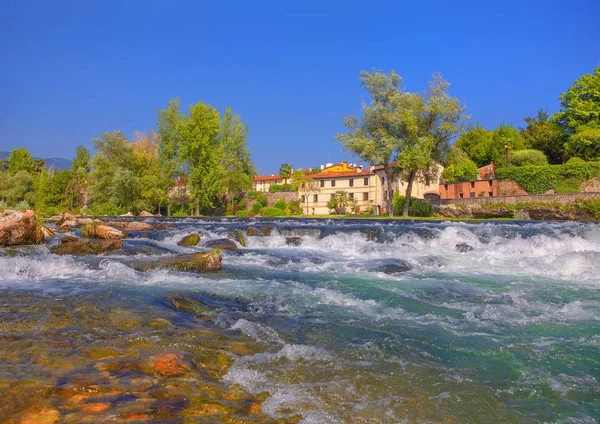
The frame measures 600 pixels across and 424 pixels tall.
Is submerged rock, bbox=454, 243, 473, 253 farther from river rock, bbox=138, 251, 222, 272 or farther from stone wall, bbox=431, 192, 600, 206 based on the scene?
stone wall, bbox=431, 192, 600, 206

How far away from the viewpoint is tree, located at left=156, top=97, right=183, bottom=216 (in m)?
54.1

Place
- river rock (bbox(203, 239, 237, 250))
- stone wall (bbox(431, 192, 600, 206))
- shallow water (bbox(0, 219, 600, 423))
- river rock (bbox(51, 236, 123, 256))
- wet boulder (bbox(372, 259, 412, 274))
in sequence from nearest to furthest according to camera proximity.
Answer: shallow water (bbox(0, 219, 600, 423)), wet boulder (bbox(372, 259, 412, 274)), river rock (bbox(51, 236, 123, 256)), river rock (bbox(203, 239, 237, 250)), stone wall (bbox(431, 192, 600, 206))

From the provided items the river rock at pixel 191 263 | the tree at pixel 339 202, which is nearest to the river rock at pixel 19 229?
the river rock at pixel 191 263

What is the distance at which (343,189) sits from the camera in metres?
65.6

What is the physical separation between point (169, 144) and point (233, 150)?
986cm

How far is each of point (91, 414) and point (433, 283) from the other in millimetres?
8539

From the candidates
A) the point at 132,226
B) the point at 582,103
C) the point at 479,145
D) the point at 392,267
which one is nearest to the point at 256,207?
the point at 479,145

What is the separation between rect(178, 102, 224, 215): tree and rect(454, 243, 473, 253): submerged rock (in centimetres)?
3956

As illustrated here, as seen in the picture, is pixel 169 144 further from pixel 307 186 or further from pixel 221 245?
pixel 221 245

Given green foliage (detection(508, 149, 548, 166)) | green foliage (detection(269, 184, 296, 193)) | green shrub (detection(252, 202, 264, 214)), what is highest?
green foliage (detection(508, 149, 548, 166))

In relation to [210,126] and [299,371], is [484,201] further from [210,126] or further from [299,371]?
[299,371]

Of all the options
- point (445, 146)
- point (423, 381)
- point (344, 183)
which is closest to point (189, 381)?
point (423, 381)

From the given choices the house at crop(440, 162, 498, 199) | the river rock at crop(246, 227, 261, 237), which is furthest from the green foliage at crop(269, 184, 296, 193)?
the river rock at crop(246, 227, 261, 237)

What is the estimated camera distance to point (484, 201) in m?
41.5
